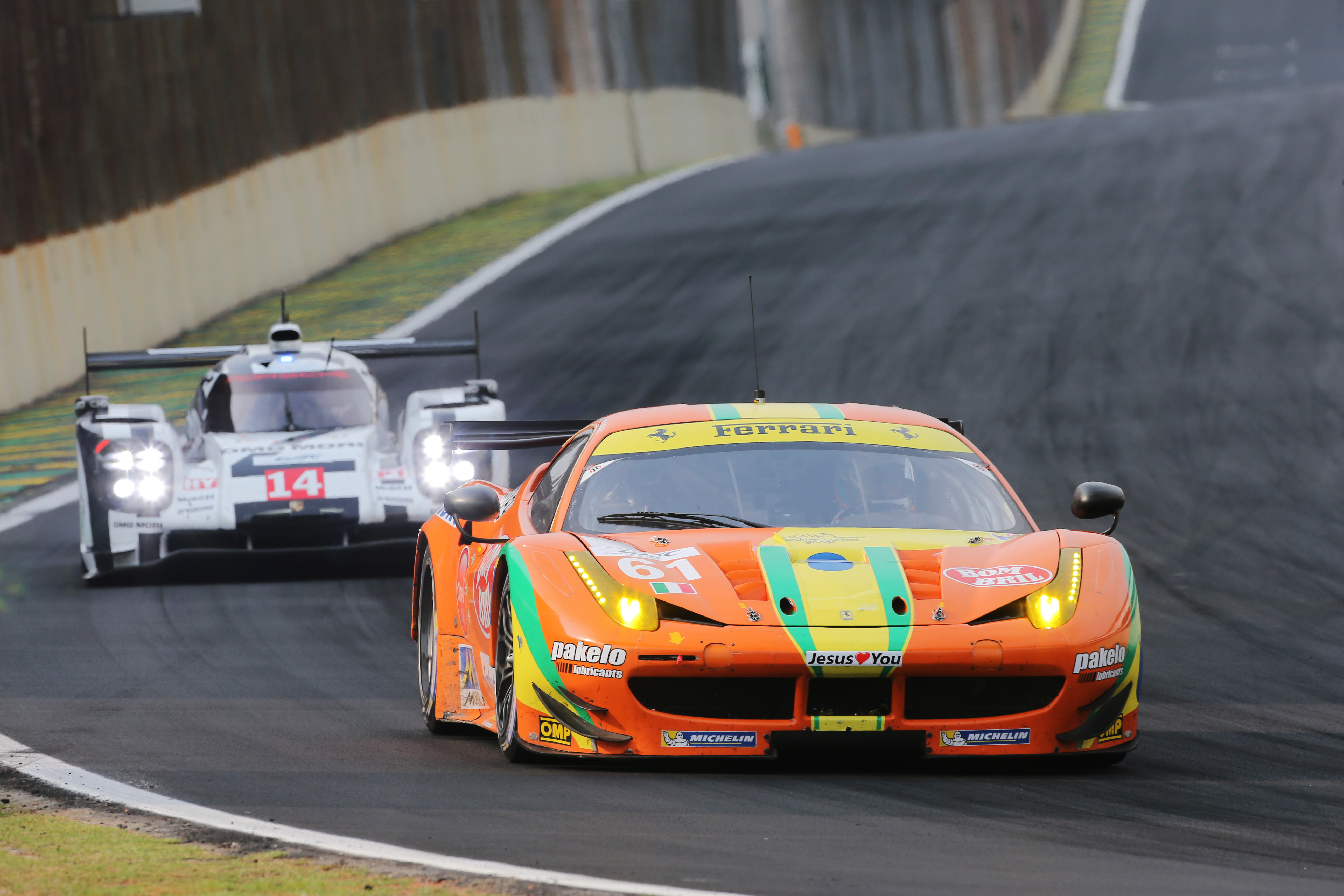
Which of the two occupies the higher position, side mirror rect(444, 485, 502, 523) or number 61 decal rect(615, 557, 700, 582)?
side mirror rect(444, 485, 502, 523)

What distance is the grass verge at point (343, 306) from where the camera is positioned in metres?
18.1

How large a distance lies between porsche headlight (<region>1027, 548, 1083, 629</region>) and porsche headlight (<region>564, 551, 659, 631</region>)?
113 cm

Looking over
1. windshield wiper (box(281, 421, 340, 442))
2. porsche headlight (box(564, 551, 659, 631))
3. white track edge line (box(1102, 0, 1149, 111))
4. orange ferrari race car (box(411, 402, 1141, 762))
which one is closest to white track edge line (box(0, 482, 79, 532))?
windshield wiper (box(281, 421, 340, 442))

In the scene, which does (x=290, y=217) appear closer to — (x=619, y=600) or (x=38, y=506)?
(x=38, y=506)

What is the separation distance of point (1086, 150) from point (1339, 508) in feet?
53.5

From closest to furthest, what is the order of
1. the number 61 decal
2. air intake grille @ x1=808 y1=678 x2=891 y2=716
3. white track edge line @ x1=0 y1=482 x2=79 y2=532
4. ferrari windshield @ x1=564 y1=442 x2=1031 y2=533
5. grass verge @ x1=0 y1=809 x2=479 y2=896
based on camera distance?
grass verge @ x1=0 y1=809 x2=479 y2=896 < air intake grille @ x1=808 y1=678 x2=891 y2=716 < the number 61 decal < ferrari windshield @ x1=564 y1=442 x2=1031 y2=533 < white track edge line @ x1=0 y1=482 x2=79 y2=532

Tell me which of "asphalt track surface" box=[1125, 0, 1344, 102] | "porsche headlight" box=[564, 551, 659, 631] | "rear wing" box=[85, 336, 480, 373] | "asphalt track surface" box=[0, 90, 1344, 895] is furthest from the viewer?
"asphalt track surface" box=[1125, 0, 1344, 102]

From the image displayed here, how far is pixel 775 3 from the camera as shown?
1957 inches

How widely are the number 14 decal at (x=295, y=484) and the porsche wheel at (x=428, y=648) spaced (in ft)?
12.7

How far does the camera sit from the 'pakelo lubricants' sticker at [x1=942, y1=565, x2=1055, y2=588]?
5996 millimetres

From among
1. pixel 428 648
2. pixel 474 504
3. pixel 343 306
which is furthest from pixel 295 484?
pixel 343 306

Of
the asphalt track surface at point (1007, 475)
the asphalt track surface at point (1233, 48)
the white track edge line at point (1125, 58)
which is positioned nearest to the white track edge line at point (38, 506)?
the asphalt track surface at point (1007, 475)

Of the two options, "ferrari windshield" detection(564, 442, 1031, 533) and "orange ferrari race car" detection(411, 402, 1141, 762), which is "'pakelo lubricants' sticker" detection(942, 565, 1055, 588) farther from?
"ferrari windshield" detection(564, 442, 1031, 533)

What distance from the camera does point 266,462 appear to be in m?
12.2
